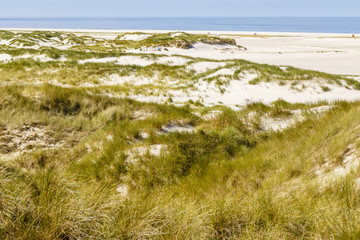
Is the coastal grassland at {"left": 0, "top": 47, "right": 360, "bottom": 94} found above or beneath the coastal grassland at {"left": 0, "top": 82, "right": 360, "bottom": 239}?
above

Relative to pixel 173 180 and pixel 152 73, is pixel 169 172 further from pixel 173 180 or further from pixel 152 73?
pixel 152 73

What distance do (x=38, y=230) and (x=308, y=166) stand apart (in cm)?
303

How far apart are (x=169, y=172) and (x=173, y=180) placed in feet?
0.61

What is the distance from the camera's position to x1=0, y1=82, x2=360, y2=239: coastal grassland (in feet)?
6.10

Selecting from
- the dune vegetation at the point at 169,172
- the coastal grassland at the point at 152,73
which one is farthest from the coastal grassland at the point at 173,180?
Answer: the coastal grassland at the point at 152,73

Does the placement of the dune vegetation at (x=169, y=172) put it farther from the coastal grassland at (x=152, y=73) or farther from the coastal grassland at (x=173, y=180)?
the coastal grassland at (x=152, y=73)

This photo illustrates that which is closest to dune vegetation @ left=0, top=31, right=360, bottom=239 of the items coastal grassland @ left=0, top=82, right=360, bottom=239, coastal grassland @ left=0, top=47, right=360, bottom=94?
coastal grassland @ left=0, top=82, right=360, bottom=239

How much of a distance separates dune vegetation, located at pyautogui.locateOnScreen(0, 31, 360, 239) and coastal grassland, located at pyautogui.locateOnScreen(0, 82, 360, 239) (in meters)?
0.02

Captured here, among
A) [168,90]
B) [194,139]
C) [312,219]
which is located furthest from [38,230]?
[168,90]

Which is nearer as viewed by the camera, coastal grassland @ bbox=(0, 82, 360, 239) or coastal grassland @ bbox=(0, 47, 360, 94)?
coastal grassland @ bbox=(0, 82, 360, 239)

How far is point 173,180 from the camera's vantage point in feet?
12.2

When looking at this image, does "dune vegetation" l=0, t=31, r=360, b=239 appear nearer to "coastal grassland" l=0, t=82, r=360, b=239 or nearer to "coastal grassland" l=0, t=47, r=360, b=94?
"coastal grassland" l=0, t=82, r=360, b=239

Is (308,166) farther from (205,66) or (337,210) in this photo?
(205,66)

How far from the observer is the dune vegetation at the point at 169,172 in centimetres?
187
